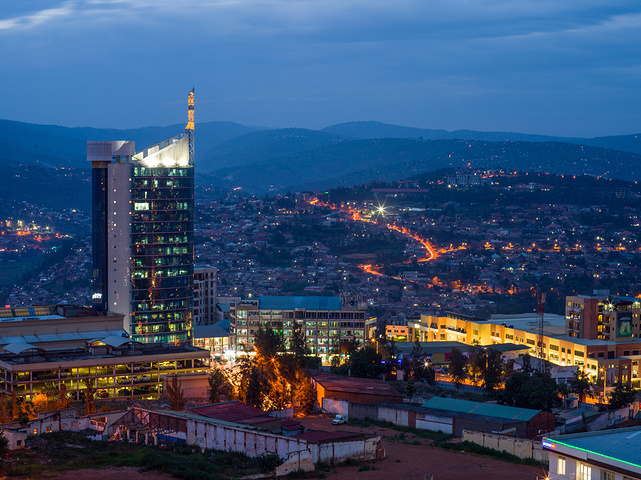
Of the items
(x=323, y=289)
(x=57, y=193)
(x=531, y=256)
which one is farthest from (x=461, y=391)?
(x=57, y=193)

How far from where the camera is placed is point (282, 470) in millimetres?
22953

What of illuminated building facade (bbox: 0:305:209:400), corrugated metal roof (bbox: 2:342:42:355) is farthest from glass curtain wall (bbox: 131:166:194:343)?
corrugated metal roof (bbox: 2:342:42:355)

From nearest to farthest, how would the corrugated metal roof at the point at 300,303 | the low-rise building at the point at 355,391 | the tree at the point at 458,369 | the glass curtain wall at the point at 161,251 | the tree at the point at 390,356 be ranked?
the low-rise building at the point at 355,391 → the tree at the point at 458,369 → the tree at the point at 390,356 → the glass curtain wall at the point at 161,251 → the corrugated metal roof at the point at 300,303

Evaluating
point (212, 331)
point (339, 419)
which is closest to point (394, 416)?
point (339, 419)

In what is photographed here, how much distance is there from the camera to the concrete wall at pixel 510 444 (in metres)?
26.1

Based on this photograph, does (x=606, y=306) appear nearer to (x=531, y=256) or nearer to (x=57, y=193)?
(x=531, y=256)

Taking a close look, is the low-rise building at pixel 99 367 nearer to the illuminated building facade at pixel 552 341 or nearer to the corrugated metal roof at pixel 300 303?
the corrugated metal roof at pixel 300 303

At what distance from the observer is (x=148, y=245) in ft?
160

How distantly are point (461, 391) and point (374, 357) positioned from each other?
15.3ft

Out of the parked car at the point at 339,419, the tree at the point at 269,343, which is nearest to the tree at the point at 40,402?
the tree at the point at 269,343

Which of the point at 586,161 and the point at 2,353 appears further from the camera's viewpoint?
the point at 586,161

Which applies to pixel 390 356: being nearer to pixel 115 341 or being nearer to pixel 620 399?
pixel 620 399

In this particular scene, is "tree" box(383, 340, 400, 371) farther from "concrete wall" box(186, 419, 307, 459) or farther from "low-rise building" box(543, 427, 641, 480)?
"low-rise building" box(543, 427, 641, 480)

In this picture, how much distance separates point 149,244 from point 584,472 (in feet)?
108
